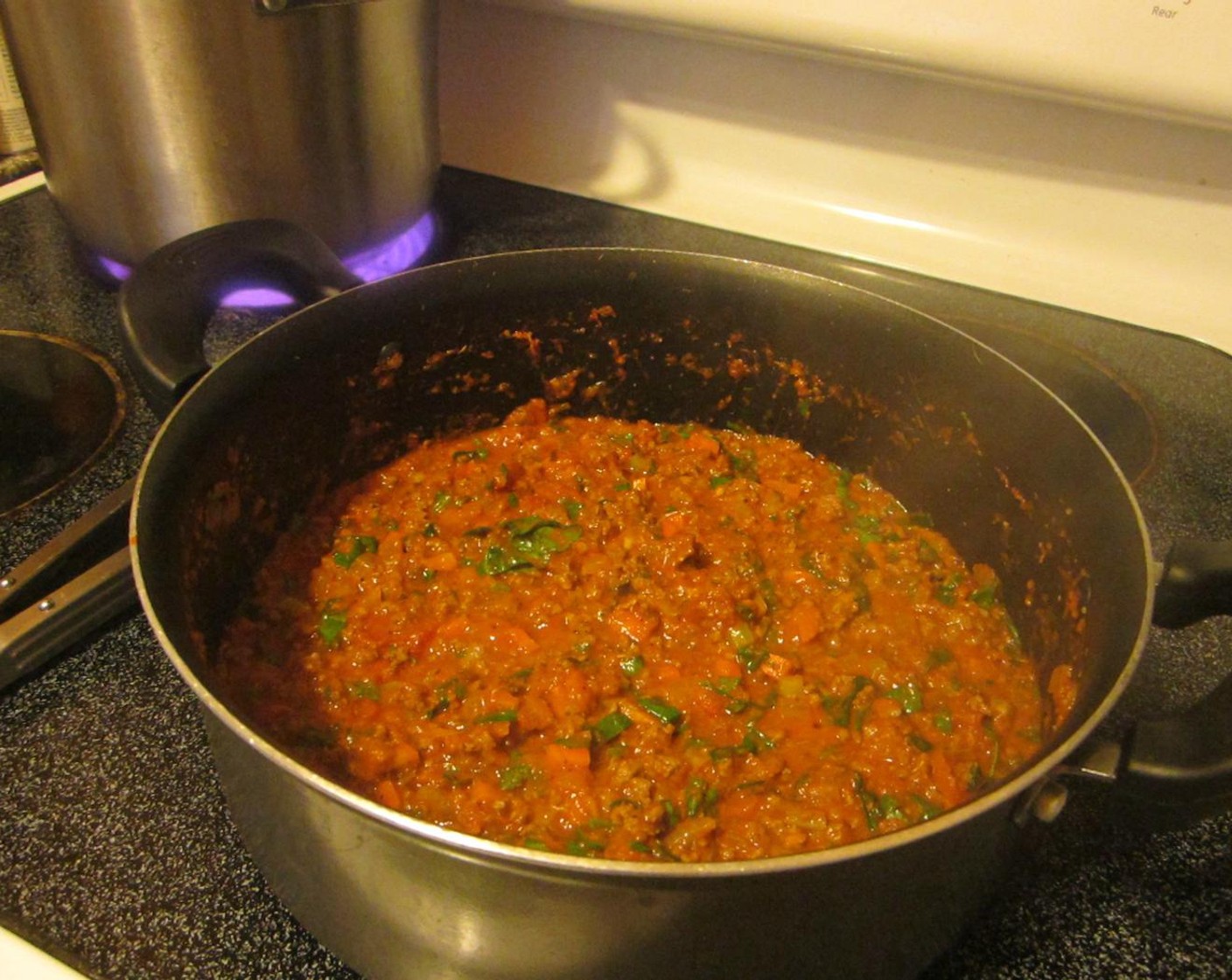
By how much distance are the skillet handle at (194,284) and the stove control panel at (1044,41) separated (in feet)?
→ 2.88

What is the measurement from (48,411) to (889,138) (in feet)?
5.15

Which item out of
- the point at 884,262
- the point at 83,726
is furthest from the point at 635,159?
the point at 83,726

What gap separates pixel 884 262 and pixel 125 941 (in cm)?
170

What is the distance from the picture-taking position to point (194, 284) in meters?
1.16

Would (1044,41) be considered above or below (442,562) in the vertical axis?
above

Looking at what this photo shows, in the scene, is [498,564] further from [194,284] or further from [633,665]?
[194,284]

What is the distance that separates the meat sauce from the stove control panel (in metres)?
0.68

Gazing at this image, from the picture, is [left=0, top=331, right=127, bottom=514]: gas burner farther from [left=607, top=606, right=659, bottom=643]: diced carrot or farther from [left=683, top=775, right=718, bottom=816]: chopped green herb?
[left=683, top=775, right=718, bottom=816]: chopped green herb

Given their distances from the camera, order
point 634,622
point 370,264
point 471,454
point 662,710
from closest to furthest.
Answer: point 662,710 → point 634,622 → point 471,454 → point 370,264

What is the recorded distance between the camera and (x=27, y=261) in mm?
1890

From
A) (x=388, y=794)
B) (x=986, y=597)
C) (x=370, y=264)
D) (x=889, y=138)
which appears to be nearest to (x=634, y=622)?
(x=388, y=794)

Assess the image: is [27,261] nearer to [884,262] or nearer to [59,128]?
[59,128]

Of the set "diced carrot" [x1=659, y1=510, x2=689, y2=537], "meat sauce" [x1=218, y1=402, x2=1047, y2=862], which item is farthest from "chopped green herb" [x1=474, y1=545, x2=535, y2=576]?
"diced carrot" [x1=659, y1=510, x2=689, y2=537]

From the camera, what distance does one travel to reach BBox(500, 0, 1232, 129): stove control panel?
1.43 metres
